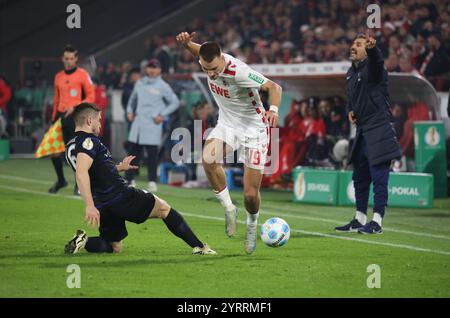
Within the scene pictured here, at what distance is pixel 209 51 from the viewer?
10.3m

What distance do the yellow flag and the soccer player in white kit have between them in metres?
5.94

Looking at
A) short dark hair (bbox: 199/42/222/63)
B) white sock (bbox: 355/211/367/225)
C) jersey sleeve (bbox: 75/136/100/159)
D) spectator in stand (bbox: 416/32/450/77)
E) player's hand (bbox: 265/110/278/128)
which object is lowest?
white sock (bbox: 355/211/367/225)

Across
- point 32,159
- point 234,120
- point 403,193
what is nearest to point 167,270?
point 234,120

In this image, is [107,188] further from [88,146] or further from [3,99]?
[3,99]

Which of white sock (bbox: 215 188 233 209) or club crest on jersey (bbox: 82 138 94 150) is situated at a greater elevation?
club crest on jersey (bbox: 82 138 94 150)

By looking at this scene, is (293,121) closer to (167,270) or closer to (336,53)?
(336,53)

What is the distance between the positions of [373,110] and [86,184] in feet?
14.6

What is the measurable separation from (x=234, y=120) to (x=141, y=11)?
26.7 metres

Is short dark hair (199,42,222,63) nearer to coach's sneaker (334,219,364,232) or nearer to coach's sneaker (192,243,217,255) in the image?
coach's sneaker (192,243,217,255)

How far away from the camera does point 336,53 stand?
24.1m

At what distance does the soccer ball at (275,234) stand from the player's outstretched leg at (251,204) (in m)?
0.21

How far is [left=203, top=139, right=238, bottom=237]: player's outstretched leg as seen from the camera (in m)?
11.0

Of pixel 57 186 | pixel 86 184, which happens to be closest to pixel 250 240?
pixel 86 184

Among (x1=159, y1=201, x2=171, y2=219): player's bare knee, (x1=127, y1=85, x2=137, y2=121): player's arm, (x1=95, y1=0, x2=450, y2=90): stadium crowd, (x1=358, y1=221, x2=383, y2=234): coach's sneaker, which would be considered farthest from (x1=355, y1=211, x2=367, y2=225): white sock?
(x1=95, y1=0, x2=450, y2=90): stadium crowd
